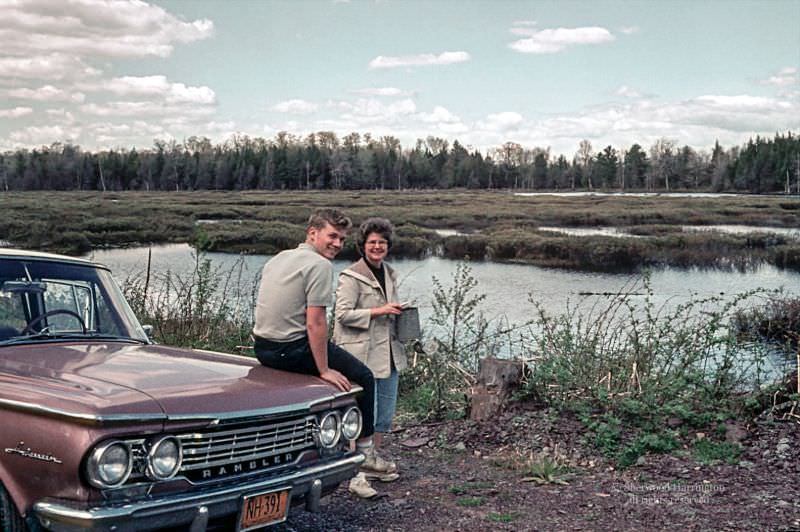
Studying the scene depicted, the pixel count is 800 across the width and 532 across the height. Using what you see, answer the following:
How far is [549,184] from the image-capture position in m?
155

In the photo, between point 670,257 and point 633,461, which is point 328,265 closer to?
point 633,461

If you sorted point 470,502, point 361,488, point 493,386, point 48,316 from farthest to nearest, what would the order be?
point 493,386 < point 361,488 < point 470,502 < point 48,316

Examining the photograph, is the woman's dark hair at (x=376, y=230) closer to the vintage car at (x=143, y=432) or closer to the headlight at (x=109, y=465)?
the vintage car at (x=143, y=432)

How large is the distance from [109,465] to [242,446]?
2.32 feet

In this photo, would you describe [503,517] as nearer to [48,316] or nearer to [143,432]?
[143,432]

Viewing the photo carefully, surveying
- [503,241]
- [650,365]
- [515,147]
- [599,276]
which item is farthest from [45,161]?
[650,365]

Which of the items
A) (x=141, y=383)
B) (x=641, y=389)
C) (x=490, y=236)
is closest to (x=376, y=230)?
(x=141, y=383)

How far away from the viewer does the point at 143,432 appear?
3.92 meters

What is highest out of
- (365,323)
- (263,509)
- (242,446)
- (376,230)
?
(376,230)

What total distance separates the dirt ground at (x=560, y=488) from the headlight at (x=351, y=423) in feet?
1.79

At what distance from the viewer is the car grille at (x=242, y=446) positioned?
163 inches

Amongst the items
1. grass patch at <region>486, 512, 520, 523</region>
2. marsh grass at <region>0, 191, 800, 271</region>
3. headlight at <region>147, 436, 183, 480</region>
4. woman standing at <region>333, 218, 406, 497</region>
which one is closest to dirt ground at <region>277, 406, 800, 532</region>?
grass patch at <region>486, 512, 520, 523</region>

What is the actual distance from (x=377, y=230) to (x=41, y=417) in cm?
298

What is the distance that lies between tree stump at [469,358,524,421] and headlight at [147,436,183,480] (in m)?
4.49
